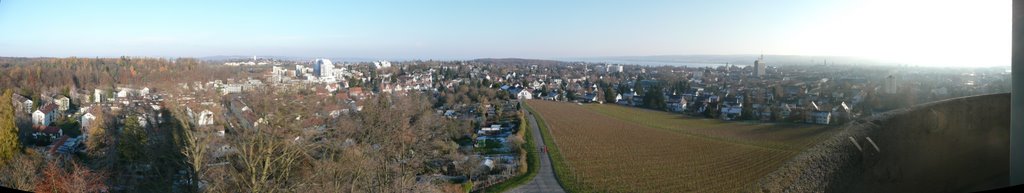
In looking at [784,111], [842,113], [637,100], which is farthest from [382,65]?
[842,113]

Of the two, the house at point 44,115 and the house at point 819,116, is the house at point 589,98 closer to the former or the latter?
the house at point 819,116

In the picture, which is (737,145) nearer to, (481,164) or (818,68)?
(818,68)

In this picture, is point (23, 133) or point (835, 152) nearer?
Answer: point (835, 152)

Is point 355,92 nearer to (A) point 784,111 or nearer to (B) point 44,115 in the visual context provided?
(B) point 44,115

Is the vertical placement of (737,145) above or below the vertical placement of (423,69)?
below

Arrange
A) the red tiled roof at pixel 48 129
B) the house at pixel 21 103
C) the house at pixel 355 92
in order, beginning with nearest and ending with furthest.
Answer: the house at pixel 21 103
the red tiled roof at pixel 48 129
the house at pixel 355 92

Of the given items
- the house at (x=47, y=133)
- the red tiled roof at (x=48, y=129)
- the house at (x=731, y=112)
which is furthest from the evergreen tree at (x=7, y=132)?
the house at (x=731, y=112)

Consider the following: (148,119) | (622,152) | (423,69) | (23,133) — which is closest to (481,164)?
(622,152)
